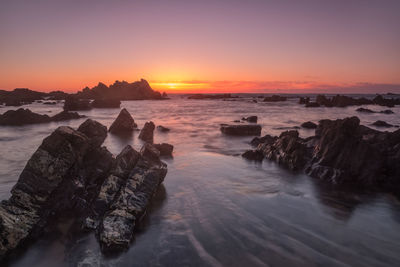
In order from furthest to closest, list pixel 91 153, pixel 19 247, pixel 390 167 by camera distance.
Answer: pixel 390 167
pixel 91 153
pixel 19 247

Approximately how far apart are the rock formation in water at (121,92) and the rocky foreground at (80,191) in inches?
5000

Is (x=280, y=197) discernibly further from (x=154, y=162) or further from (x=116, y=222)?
(x=116, y=222)

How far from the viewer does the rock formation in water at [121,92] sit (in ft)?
440

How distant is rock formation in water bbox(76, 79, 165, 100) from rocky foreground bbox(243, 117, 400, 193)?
125346mm

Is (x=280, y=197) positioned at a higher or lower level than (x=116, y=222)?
lower

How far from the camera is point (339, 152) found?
45.4 ft

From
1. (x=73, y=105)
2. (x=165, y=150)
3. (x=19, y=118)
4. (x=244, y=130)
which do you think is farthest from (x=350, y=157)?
(x=73, y=105)

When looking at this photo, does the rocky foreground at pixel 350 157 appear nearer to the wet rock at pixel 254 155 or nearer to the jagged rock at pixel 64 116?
the wet rock at pixel 254 155

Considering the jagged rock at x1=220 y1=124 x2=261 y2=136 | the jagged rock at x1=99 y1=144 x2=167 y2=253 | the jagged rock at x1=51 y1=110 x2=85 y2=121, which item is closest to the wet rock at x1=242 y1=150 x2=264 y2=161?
the jagged rock at x1=99 y1=144 x2=167 y2=253

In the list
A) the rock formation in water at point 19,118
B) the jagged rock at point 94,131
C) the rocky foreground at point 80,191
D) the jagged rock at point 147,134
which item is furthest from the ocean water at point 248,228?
the rock formation in water at point 19,118

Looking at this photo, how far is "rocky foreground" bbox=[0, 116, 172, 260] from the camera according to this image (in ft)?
24.8

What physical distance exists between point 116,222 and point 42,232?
243 centimetres

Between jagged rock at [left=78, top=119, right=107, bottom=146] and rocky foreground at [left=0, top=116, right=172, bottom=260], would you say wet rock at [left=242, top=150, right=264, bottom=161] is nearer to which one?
rocky foreground at [left=0, top=116, right=172, bottom=260]

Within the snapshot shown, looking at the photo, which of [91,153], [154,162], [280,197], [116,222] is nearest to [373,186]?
[280,197]
